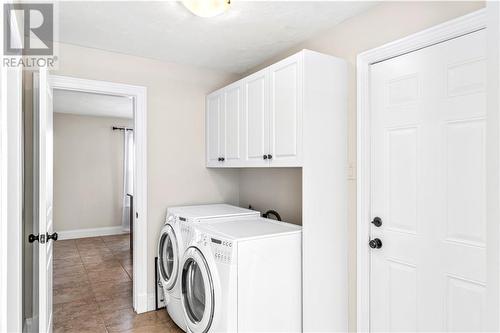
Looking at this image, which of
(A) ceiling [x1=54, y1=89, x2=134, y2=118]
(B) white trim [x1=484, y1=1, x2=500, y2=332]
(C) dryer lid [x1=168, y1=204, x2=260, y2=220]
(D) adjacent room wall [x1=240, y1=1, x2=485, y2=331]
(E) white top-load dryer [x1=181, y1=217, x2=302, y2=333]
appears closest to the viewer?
(B) white trim [x1=484, y1=1, x2=500, y2=332]

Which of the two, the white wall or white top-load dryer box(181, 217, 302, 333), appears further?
the white wall

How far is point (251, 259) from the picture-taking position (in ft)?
6.50

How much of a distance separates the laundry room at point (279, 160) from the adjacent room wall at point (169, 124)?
2cm

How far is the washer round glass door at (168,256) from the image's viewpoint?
2623 millimetres

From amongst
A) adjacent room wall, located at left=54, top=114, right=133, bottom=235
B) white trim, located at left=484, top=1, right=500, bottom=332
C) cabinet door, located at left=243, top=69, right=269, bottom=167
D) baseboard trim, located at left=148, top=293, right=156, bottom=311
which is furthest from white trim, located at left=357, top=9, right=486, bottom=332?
adjacent room wall, located at left=54, top=114, right=133, bottom=235

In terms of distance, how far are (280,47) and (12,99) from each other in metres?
→ 2.07

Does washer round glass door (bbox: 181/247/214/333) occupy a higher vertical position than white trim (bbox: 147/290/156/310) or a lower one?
higher

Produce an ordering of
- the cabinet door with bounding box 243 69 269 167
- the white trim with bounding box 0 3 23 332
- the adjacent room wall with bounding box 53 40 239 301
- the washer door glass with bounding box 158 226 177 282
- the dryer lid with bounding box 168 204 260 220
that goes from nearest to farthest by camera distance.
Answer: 1. the white trim with bounding box 0 3 23 332
2. the cabinet door with bounding box 243 69 269 167
3. the dryer lid with bounding box 168 204 260 220
4. the washer door glass with bounding box 158 226 177 282
5. the adjacent room wall with bounding box 53 40 239 301

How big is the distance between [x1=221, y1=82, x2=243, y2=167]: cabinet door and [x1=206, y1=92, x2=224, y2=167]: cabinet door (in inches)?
3.4

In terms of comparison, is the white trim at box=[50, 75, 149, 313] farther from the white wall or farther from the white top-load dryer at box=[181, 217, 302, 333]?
the white wall

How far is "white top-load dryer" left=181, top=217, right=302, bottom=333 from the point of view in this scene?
1.92 m

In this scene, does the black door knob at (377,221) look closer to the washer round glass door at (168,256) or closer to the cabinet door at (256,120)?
the cabinet door at (256,120)

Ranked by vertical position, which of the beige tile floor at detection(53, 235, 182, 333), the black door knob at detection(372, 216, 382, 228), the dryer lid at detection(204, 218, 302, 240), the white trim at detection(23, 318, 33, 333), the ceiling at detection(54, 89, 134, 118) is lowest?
the beige tile floor at detection(53, 235, 182, 333)

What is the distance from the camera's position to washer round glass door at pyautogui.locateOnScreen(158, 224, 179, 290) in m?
2.62
